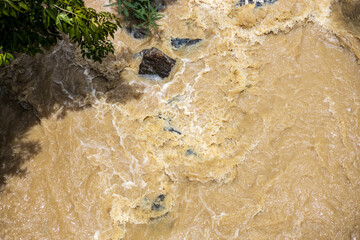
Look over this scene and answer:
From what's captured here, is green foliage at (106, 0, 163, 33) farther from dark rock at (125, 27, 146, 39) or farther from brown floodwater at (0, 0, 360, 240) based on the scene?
brown floodwater at (0, 0, 360, 240)

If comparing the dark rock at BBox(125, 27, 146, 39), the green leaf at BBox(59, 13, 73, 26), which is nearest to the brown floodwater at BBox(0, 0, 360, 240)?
the dark rock at BBox(125, 27, 146, 39)

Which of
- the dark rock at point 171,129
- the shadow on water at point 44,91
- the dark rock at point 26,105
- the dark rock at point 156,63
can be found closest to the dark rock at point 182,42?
the dark rock at point 156,63

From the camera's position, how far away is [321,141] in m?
6.56

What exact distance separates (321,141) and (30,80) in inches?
296

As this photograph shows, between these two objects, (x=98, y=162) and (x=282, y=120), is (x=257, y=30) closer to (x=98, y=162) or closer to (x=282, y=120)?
(x=282, y=120)

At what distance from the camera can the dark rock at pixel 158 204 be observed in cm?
596

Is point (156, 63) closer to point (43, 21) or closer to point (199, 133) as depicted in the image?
point (199, 133)

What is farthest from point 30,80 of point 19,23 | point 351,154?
point 351,154

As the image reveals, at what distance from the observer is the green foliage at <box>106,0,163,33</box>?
766 centimetres

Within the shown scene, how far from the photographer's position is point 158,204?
600cm

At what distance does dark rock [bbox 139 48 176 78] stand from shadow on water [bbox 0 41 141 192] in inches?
27.5

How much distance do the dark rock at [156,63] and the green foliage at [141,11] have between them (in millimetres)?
971

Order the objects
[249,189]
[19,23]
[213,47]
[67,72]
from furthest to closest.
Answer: [213,47] → [67,72] → [249,189] → [19,23]

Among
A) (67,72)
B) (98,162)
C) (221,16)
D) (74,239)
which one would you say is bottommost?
(74,239)
